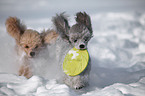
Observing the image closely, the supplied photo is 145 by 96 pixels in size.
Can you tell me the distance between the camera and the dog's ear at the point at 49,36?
5.76 ft

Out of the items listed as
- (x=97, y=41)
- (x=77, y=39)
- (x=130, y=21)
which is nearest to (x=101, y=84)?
(x=77, y=39)

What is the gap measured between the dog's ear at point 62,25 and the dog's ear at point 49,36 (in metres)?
0.21

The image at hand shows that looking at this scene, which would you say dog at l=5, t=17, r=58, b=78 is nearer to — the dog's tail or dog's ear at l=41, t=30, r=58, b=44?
dog's ear at l=41, t=30, r=58, b=44

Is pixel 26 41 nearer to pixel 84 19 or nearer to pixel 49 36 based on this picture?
pixel 49 36

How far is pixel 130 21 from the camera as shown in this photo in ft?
12.0

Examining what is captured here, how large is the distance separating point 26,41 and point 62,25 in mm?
422

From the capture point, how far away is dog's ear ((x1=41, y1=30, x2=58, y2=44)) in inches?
69.2

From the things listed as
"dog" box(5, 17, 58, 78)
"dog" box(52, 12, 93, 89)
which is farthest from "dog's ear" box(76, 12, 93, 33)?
"dog" box(5, 17, 58, 78)

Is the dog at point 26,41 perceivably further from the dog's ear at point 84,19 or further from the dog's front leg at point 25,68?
the dog's ear at point 84,19

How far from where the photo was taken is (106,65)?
7.94 ft

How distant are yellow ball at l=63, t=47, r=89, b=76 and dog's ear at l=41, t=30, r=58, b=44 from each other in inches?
16.1

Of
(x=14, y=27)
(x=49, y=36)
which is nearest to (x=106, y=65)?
(x=49, y=36)

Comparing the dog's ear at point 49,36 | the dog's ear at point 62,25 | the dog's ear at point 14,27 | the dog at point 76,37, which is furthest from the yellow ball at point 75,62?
the dog's ear at point 14,27

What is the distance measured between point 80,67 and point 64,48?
0.26 m
